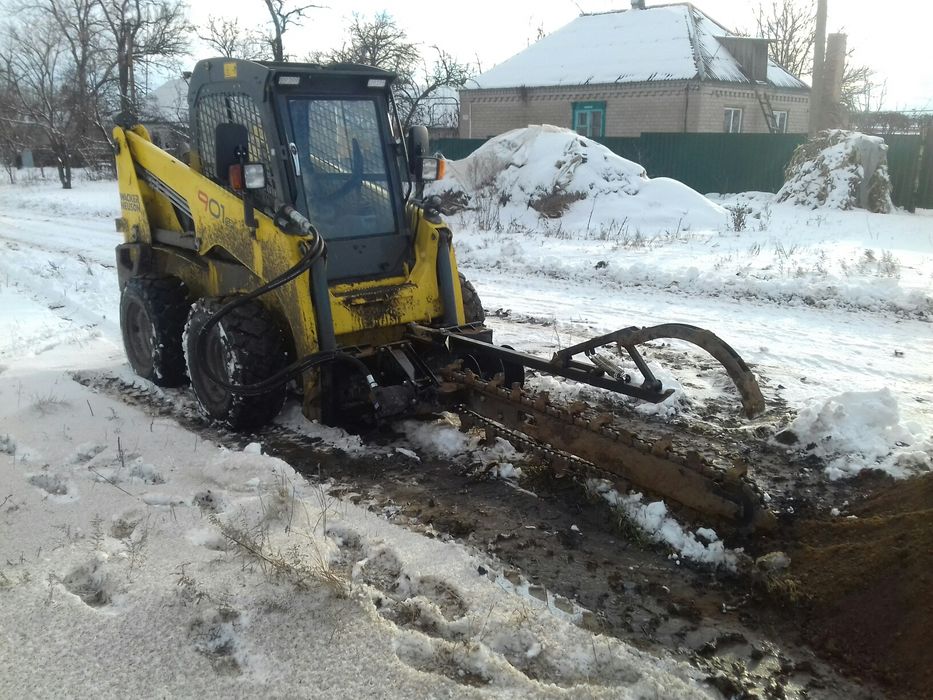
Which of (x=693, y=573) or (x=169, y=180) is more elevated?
(x=169, y=180)

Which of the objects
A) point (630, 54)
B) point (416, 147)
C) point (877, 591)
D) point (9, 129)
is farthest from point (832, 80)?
point (9, 129)

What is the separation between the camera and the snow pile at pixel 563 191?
15508 mm

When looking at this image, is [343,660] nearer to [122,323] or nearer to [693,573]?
[693,573]

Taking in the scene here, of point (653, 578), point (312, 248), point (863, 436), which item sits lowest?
point (653, 578)

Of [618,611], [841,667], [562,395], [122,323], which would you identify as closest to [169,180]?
[122,323]

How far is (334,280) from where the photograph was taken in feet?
17.0

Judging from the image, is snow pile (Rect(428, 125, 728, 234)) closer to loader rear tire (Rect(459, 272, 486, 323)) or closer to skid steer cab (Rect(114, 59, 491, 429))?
loader rear tire (Rect(459, 272, 486, 323))

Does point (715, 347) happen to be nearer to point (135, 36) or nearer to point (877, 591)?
point (877, 591)

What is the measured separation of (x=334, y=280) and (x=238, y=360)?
32.6 inches

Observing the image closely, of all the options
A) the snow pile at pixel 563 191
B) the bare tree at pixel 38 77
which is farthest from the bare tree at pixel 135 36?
the snow pile at pixel 563 191

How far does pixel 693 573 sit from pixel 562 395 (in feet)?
7.89

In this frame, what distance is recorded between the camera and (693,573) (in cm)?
361

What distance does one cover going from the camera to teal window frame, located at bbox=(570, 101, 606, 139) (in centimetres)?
2823

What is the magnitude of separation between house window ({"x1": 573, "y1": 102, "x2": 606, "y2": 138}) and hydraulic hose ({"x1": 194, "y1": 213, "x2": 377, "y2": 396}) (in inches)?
990
